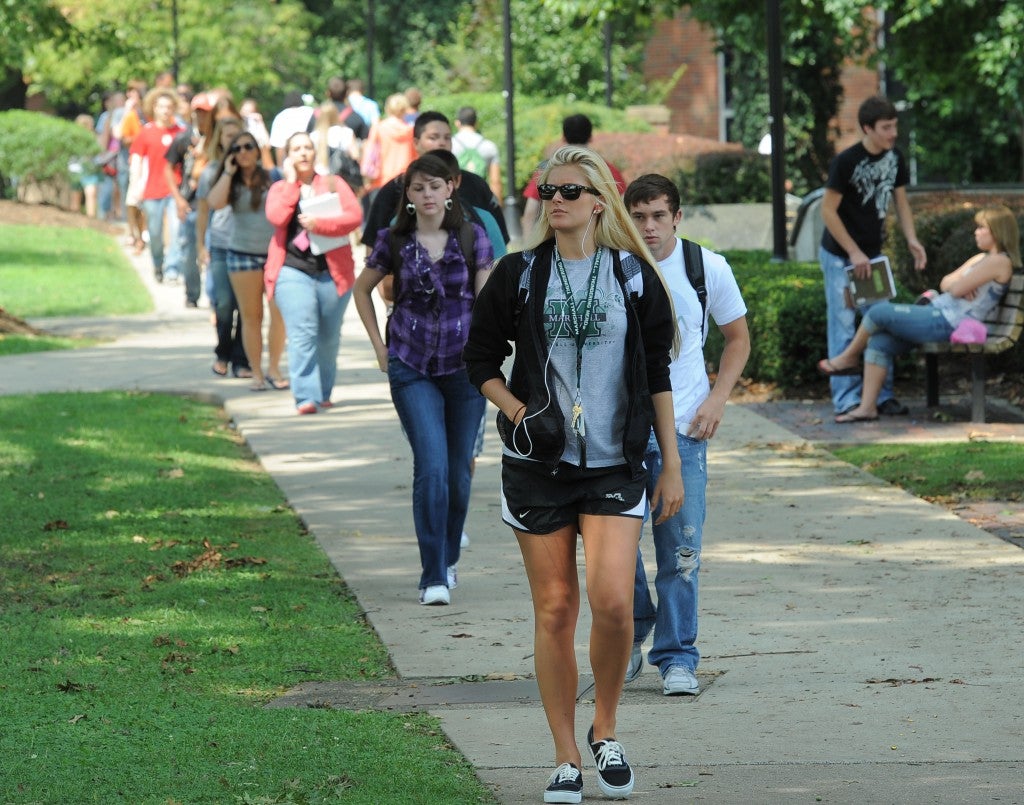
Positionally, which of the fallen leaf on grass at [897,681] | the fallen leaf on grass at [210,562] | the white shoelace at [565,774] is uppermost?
the white shoelace at [565,774]

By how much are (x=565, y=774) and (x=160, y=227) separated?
16965mm

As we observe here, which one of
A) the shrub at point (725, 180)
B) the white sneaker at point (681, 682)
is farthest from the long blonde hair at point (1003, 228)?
the shrub at point (725, 180)

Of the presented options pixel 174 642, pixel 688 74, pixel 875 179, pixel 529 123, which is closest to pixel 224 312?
pixel 875 179

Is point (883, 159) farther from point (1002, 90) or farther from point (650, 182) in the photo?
point (1002, 90)

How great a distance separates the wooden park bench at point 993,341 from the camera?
1108 cm

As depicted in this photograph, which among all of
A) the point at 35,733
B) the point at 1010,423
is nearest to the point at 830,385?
the point at 1010,423

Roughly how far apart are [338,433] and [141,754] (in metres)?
6.60

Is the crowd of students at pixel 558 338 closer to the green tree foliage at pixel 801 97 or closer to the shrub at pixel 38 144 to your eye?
the green tree foliage at pixel 801 97

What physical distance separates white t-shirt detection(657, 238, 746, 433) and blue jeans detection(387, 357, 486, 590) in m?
1.48

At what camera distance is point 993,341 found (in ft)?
36.6

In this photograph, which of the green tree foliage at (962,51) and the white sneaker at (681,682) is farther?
the green tree foliage at (962,51)

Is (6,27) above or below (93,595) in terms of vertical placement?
above

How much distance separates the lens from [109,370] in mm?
14570

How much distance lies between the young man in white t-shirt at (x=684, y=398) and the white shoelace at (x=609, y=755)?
3.58 feet
